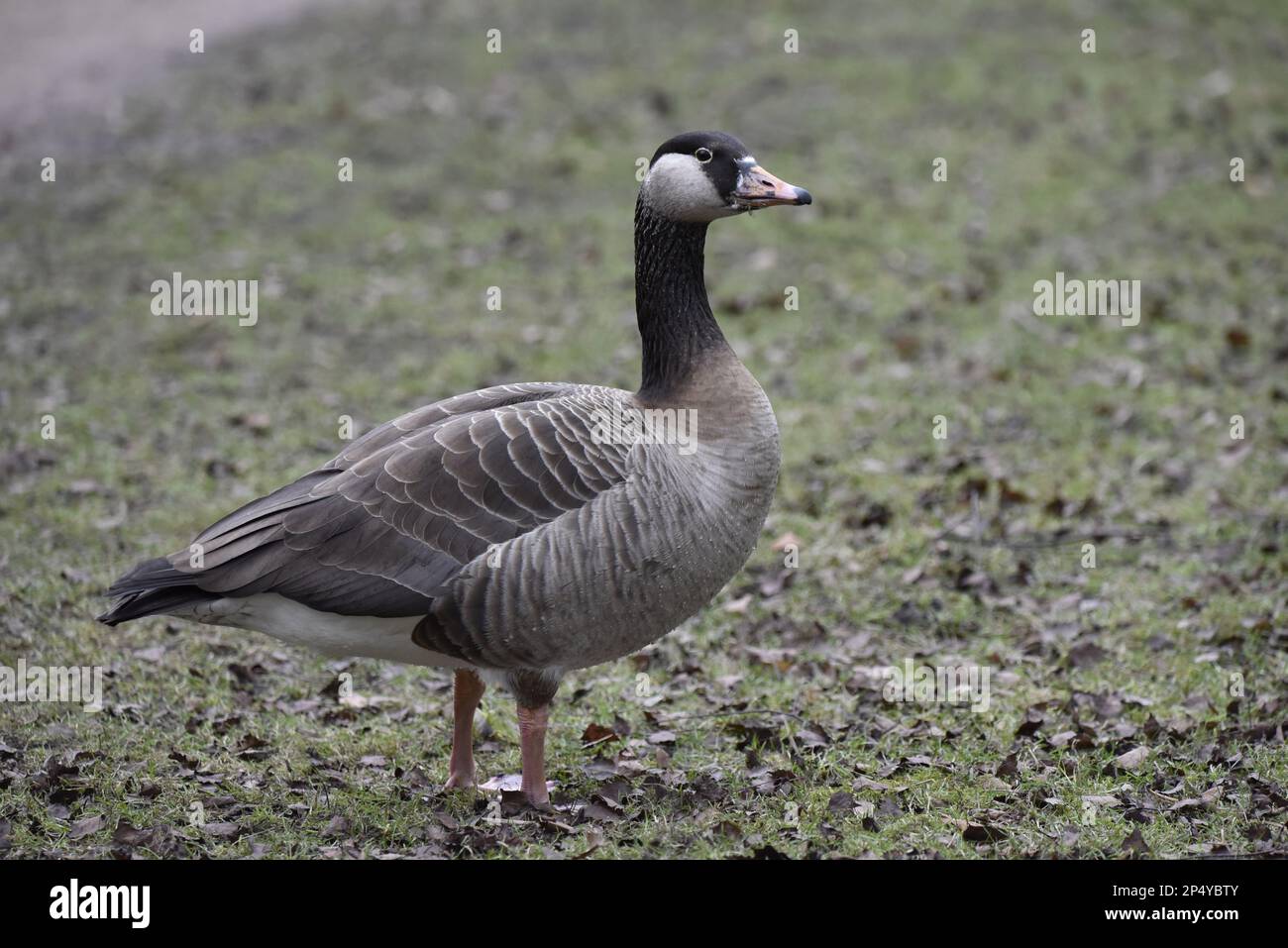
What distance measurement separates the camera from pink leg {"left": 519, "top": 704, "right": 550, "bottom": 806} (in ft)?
18.4

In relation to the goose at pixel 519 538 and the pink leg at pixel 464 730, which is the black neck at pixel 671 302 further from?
the pink leg at pixel 464 730

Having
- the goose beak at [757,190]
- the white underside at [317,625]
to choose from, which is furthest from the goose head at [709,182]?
the white underside at [317,625]

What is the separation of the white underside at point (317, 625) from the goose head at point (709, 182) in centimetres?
210

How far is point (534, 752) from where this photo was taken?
221 inches

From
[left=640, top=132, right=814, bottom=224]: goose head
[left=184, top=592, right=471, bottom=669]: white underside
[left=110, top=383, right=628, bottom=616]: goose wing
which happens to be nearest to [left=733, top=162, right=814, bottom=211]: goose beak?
[left=640, top=132, right=814, bottom=224]: goose head

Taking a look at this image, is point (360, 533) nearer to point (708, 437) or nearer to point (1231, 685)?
point (708, 437)

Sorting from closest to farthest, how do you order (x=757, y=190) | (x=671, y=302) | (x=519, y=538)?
(x=519, y=538), (x=757, y=190), (x=671, y=302)

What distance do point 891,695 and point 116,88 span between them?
1365cm

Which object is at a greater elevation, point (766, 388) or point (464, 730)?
point (766, 388)

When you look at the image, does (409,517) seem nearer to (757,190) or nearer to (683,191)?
(683,191)

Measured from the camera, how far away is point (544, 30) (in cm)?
1912

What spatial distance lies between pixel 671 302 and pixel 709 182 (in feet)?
1.76

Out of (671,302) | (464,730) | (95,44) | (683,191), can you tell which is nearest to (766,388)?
(671,302)

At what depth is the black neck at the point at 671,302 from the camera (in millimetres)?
5922
